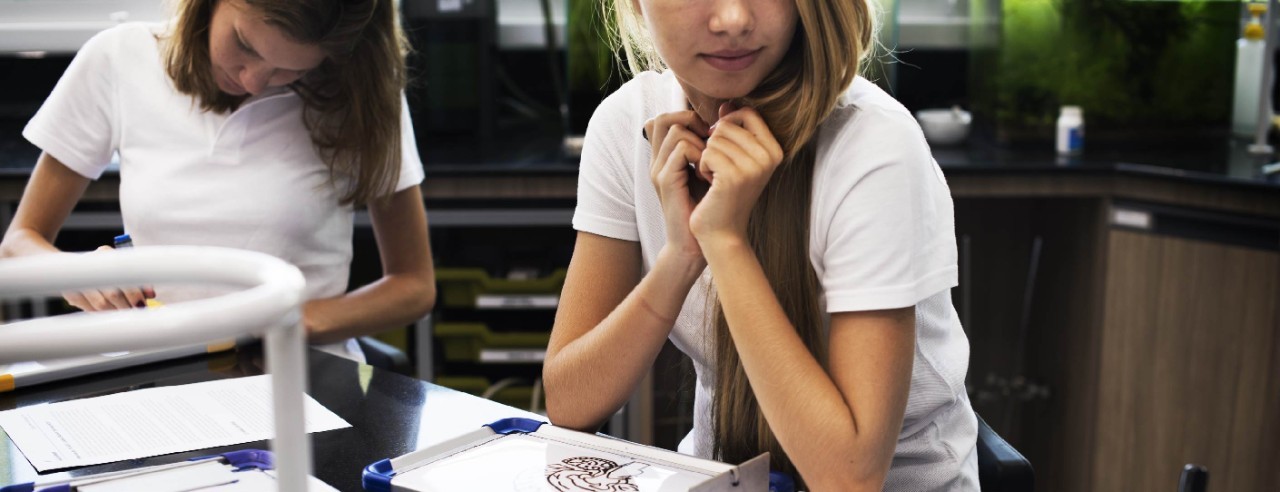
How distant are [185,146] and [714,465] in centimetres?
108

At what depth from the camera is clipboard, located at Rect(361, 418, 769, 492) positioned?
0.89m

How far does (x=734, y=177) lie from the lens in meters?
1.04

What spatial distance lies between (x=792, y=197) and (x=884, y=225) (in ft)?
0.38

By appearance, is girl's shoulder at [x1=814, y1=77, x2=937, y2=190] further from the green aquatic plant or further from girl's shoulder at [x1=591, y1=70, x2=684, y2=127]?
the green aquatic plant

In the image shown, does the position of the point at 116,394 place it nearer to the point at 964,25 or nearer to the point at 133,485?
the point at 133,485

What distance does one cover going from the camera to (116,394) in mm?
1205

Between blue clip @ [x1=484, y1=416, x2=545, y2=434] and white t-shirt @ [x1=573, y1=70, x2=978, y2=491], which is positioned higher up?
white t-shirt @ [x1=573, y1=70, x2=978, y2=491]

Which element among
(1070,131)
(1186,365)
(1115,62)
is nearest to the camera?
(1186,365)

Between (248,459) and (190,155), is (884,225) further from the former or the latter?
(190,155)

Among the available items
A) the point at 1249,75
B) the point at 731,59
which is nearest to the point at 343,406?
the point at 731,59

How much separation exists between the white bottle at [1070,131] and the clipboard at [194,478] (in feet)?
6.87

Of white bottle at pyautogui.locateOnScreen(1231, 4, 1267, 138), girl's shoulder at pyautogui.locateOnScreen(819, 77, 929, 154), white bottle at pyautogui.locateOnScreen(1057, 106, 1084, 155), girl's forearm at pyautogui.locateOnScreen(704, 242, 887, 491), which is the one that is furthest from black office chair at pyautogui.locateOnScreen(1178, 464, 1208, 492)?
white bottle at pyautogui.locateOnScreen(1231, 4, 1267, 138)

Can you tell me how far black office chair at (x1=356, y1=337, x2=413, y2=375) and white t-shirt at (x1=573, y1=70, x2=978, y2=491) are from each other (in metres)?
0.48

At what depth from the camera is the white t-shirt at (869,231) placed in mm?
1014
